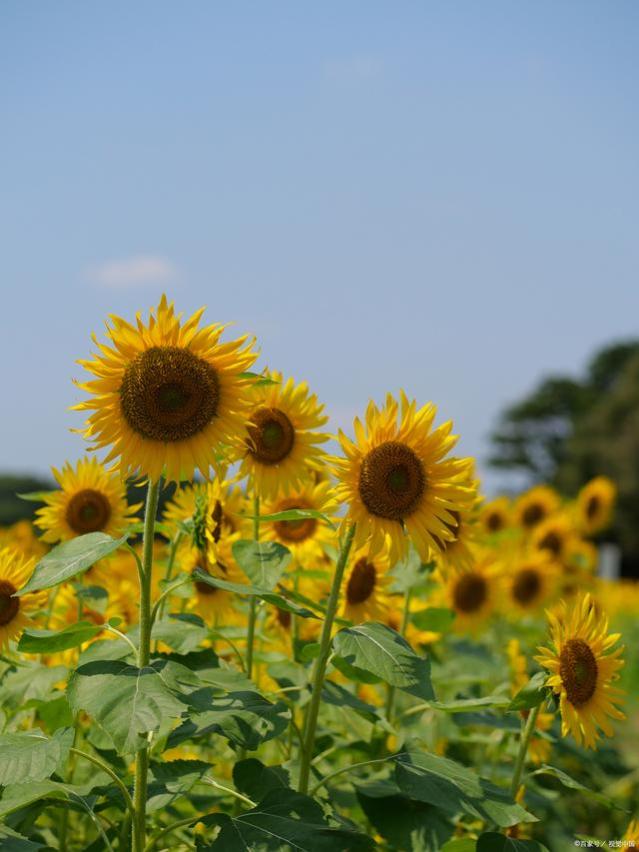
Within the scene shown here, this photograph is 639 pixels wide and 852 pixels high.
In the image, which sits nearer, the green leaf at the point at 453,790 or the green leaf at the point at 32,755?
the green leaf at the point at 32,755

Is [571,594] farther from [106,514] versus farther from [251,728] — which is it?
[251,728]

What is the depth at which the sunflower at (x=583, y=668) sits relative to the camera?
2.93m

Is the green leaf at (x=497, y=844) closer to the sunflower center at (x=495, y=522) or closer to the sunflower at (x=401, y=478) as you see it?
the sunflower at (x=401, y=478)

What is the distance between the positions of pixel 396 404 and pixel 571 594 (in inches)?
214

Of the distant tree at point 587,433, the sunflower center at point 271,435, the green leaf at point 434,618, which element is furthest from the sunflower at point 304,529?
the distant tree at point 587,433

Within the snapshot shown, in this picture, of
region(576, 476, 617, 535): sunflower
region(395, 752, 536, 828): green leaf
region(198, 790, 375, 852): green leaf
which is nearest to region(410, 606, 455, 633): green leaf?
region(395, 752, 536, 828): green leaf

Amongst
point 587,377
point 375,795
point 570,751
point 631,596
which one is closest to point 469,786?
point 375,795

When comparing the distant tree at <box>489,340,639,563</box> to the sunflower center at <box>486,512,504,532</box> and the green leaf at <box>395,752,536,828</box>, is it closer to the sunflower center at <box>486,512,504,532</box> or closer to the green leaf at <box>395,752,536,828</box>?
the sunflower center at <box>486,512,504,532</box>

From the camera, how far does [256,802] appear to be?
9.08ft

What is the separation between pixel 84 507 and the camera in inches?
154

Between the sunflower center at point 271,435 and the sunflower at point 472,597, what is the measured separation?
2.59 meters

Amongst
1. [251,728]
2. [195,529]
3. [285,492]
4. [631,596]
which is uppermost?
[631,596]

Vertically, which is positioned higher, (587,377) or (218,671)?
(587,377)

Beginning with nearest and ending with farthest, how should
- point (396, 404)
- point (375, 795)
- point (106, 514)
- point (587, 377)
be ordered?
1. point (375, 795)
2. point (396, 404)
3. point (106, 514)
4. point (587, 377)
